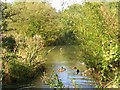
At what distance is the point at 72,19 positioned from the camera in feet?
→ 13.5

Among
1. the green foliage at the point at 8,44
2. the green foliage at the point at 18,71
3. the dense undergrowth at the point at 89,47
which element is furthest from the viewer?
the green foliage at the point at 8,44

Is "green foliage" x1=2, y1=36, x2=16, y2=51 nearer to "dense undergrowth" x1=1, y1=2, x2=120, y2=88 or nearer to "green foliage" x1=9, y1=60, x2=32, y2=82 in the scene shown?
"dense undergrowth" x1=1, y1=2, x2=120, y2=88

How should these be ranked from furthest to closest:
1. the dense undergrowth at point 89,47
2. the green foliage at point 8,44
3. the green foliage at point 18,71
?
the green foliage at point 8,44 → the green foliage at point 18,71 → the dense undergrowth at point 89,47

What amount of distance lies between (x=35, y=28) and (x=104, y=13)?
5042 millimetres

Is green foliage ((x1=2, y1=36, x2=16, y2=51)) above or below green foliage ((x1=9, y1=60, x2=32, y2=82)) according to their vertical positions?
above

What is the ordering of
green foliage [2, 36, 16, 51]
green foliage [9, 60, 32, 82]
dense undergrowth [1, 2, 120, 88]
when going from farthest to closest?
green foliage [2, 36, 16, 51] < green foliage [9, 60, 32, 82] < dense undergrowth [1, 2, 120, 88]

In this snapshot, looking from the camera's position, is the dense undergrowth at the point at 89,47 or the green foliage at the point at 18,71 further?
the green foliage at the point at 18,71

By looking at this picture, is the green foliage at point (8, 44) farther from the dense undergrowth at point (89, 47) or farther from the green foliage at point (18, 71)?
the green foliage at point (18, 71)

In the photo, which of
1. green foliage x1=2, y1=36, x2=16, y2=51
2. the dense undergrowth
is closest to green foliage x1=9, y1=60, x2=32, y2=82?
the dense undergrowth

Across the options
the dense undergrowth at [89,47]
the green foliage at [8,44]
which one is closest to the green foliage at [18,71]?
the dense undergrowth at [89,47]

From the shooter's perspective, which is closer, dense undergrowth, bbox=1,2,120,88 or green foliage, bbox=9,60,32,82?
dense undergrowth, bbox=1,2,120,88

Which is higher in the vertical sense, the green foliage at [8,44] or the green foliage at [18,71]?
the green foliage at [8,44]

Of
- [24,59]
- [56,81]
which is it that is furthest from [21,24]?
[56,81]

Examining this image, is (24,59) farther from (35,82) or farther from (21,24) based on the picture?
(21,24)
